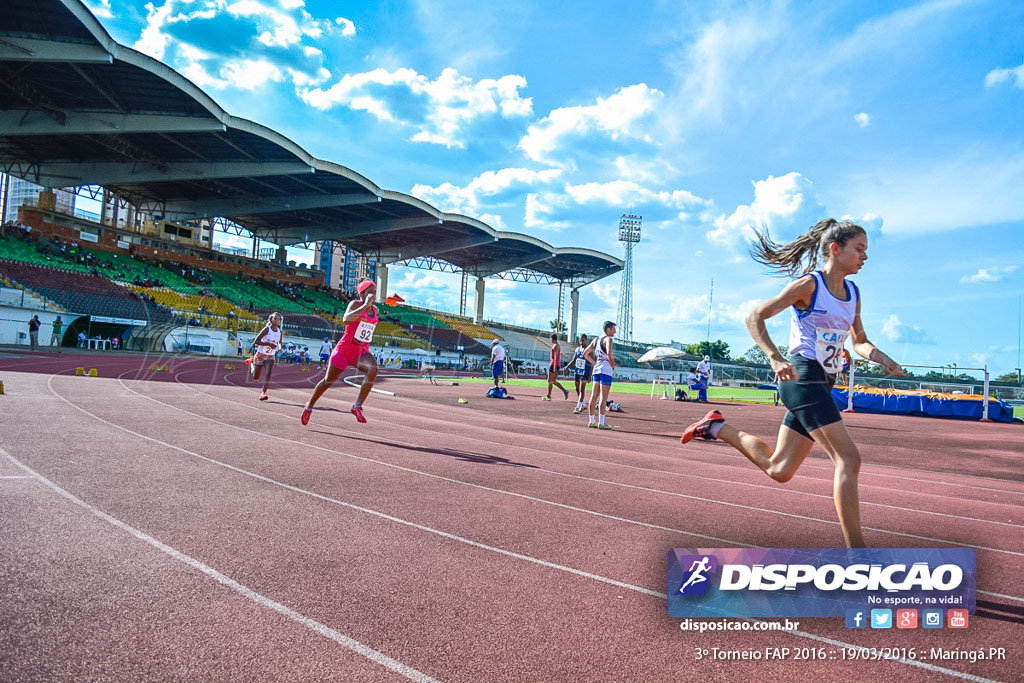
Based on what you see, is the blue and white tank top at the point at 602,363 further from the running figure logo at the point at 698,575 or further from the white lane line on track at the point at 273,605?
the white lane line on track at the point at 273,605

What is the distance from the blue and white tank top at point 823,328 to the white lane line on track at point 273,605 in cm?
278

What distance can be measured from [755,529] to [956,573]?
1685 mm

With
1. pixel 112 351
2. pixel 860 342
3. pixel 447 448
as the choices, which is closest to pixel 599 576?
pixel 860 342

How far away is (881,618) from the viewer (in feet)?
9.18

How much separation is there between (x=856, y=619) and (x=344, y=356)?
23.8 feet

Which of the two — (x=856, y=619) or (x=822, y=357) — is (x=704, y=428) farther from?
(x=856, y=619)

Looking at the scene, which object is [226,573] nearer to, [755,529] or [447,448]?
[755,529]

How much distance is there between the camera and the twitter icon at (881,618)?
2.79m

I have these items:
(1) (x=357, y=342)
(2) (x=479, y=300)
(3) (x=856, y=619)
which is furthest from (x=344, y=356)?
(2) (x=479, y=300)

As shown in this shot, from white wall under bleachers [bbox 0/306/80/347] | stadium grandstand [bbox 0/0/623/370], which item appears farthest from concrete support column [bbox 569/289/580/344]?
white wall under bleachers [bbox 0/306/80/347]

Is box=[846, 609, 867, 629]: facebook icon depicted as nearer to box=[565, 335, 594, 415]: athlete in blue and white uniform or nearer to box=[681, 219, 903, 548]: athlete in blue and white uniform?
box=[681, 219, 903, 548]: athlete in blue and white uniform

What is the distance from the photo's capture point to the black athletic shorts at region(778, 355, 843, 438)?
340 cm

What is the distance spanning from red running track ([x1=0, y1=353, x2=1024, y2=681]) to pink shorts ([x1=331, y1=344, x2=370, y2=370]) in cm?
105

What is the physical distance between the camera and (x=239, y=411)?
10664 mm
